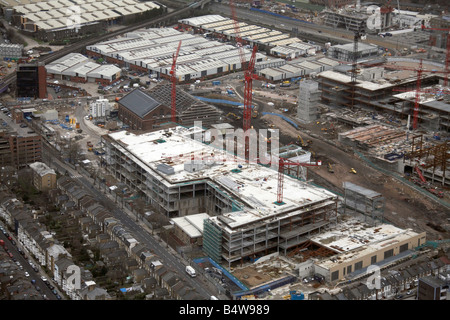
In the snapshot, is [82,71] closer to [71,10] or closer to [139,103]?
[139,103]

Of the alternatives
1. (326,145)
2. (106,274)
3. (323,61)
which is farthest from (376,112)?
(106,274)

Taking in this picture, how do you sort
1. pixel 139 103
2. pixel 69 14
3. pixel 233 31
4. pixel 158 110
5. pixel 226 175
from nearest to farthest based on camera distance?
pixel 226 175 < pixel 158 110 < pixel 139 103 < pixel 233 31 < pixel 69 14

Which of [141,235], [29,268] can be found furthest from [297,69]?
[29,268]

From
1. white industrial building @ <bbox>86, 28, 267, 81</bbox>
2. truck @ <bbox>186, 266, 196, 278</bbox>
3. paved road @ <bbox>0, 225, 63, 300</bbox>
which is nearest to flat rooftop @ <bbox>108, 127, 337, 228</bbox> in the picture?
truck @ <bbox>186, 266, 196, 278</bbox>

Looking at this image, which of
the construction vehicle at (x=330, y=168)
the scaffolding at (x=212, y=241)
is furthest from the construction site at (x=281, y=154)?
the construction vehicle at (x=330, y=168)

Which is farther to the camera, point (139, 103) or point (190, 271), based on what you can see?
point (139, 103)

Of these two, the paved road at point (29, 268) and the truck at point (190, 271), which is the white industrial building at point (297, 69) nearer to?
the paved road at point (29, 268)
